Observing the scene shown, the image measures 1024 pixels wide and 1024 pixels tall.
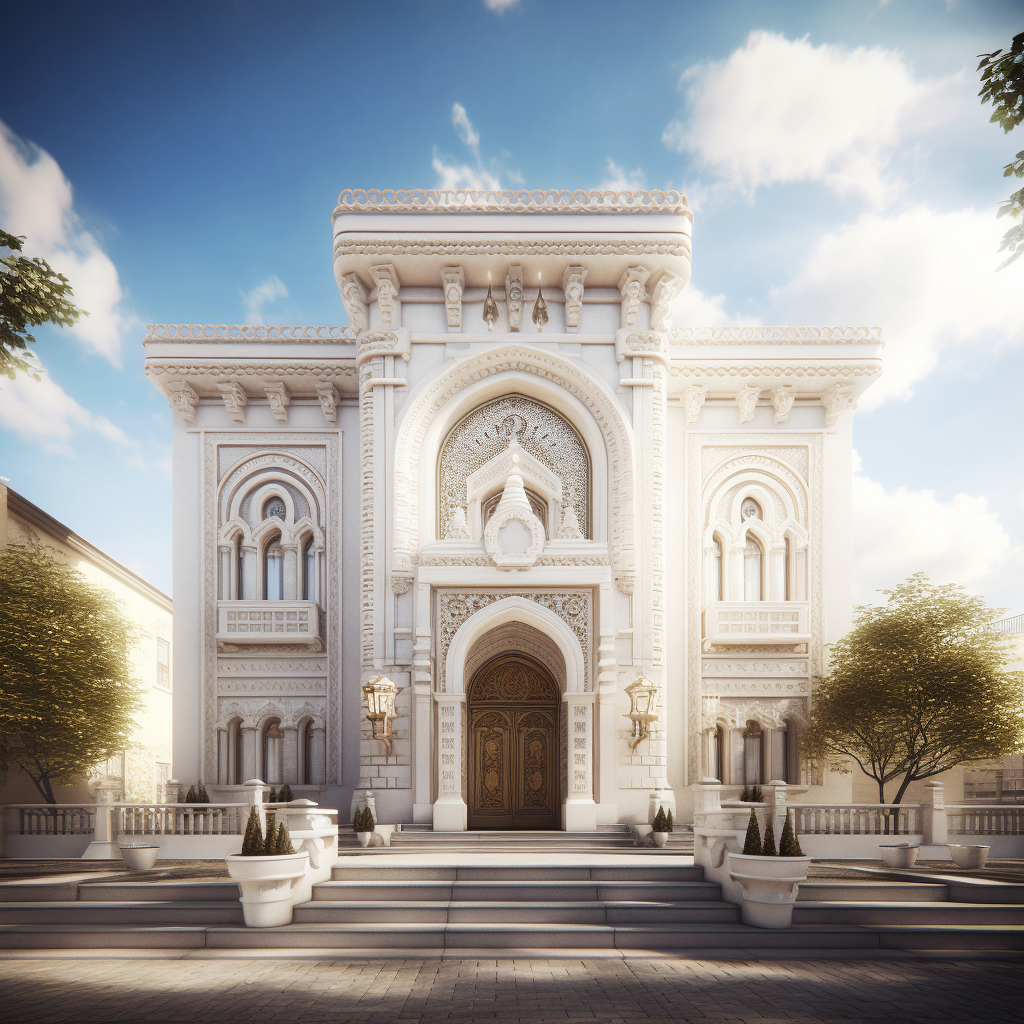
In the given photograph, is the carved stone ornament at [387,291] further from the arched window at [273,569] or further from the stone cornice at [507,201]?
the arched window at [273,569]

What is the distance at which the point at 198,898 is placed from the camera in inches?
403

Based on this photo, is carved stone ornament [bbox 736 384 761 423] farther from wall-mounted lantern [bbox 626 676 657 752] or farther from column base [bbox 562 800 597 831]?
column base [bbox 562 800 597 831]

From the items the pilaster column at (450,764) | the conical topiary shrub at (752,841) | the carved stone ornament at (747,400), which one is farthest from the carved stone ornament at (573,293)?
the conical topiary shrub at (752,841)

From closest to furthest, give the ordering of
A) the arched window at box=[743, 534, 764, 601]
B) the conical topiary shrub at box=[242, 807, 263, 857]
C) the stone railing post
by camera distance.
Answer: the conical topiary shrub at box=[242, 807, 263, 857]
the stone railing post
the arched window at box=[743, 534, 764, 601]

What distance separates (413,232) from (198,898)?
40.5 ft

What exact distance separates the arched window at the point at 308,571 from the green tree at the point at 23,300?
8.22m

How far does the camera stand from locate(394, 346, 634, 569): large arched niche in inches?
659

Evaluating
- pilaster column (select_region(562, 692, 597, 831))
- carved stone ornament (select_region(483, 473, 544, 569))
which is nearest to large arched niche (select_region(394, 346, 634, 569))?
carved stone ornament (select_region(483, 473, 544, 569))

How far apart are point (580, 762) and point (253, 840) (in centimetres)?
752

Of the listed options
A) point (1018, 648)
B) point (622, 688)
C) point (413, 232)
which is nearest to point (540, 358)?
point (413, 232)

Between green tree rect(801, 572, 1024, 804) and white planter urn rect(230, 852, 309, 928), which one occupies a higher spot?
green tree rect(801, 572, 1024, 804)

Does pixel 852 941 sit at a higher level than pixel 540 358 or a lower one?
lower

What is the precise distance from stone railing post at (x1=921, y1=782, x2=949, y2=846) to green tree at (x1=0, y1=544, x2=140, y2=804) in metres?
15.4

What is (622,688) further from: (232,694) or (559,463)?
(232,694)
